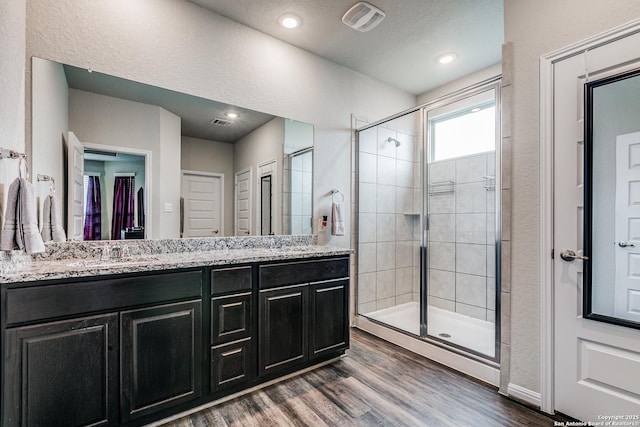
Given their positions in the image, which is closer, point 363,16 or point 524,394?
point 524,394

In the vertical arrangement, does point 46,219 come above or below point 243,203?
below

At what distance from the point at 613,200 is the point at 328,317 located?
190 cm

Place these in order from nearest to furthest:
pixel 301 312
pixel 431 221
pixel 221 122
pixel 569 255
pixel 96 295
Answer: pixel 96 295 < pixel 569 255 < pixel 301 312 < pixel 221 122 < pixel 431 221

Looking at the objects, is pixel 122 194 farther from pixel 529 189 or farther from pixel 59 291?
pixel 529 189

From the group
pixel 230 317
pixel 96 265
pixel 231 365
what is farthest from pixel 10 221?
pixel 231 365

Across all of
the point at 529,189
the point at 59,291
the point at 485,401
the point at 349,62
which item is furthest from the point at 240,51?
the point at 485,401

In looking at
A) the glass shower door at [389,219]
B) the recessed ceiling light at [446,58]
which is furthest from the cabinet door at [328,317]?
the recessed ceiling light at [446,58]

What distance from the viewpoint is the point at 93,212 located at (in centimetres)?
198

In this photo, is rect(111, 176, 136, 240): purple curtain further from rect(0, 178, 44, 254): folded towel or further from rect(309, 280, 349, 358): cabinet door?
rect(309, 280, 349, 358): cabinet door

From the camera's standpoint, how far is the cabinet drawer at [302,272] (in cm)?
207

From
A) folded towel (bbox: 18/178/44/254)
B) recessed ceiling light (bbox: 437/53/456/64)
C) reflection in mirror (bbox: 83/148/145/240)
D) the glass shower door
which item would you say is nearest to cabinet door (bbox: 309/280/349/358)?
the glass shower door

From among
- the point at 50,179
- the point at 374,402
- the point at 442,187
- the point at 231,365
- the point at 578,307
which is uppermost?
the point at 442,187

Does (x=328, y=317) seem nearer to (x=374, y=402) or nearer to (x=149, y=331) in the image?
(x=374, y=402)

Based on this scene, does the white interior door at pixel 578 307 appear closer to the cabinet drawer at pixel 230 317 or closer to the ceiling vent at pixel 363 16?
the ceiling vent at pixel 363 16
